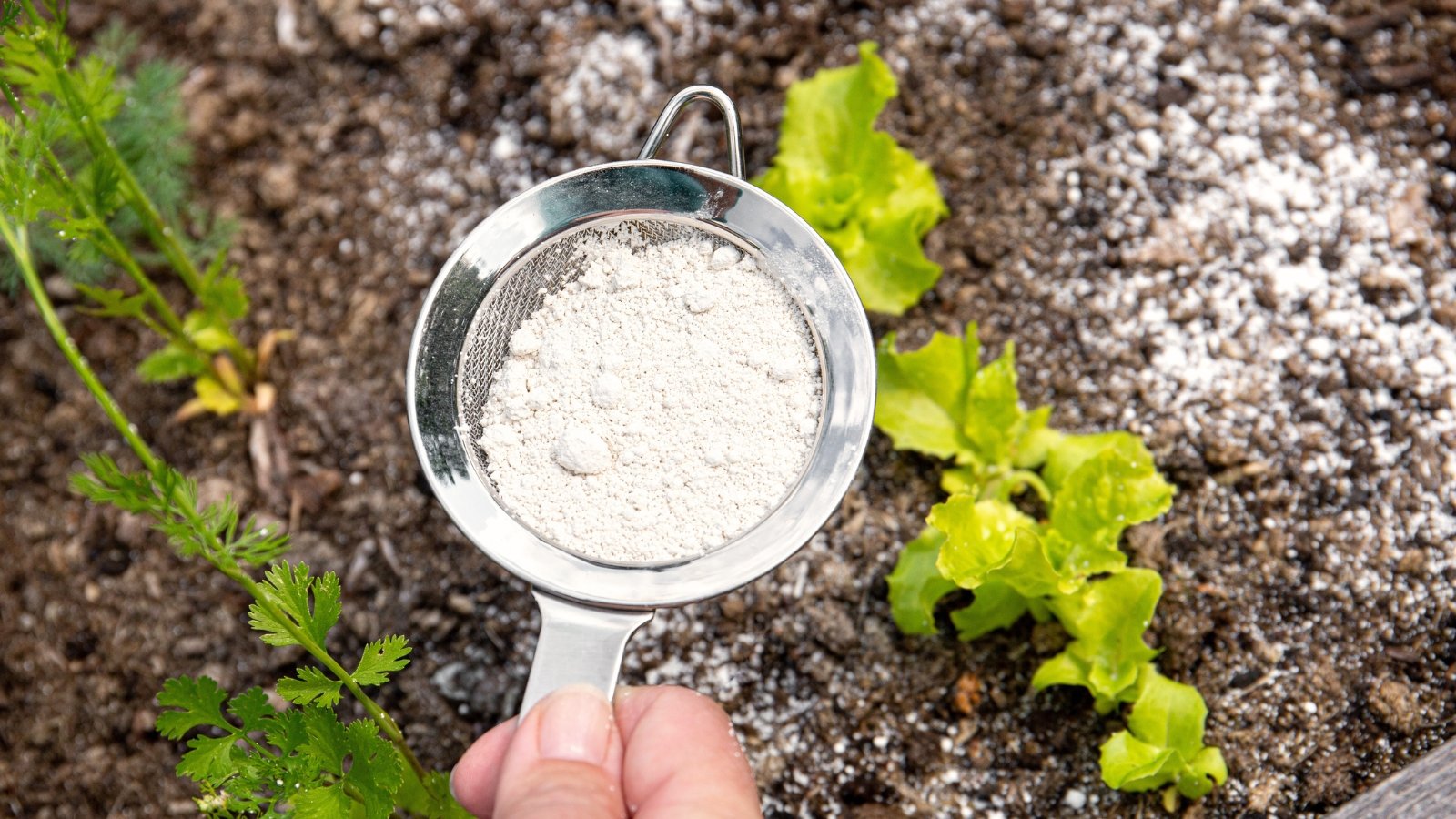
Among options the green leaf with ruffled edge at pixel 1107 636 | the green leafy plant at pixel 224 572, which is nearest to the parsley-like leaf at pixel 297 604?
the green leafy plant at pixel 224 572

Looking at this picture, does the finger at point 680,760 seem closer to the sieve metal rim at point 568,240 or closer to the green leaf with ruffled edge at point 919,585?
the sieve metal rim at point 568,240

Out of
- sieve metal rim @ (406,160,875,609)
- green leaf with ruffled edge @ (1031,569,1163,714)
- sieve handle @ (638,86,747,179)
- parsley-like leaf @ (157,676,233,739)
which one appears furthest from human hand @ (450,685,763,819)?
sieve handle @ (638,86,747,179)

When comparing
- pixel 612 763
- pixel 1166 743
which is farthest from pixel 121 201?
pixel 1166 743

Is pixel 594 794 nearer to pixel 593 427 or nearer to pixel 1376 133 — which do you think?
pixel 593 427

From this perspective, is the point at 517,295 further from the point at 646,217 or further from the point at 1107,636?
the point at 1107,636

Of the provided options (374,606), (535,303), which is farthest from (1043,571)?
(374,606)
